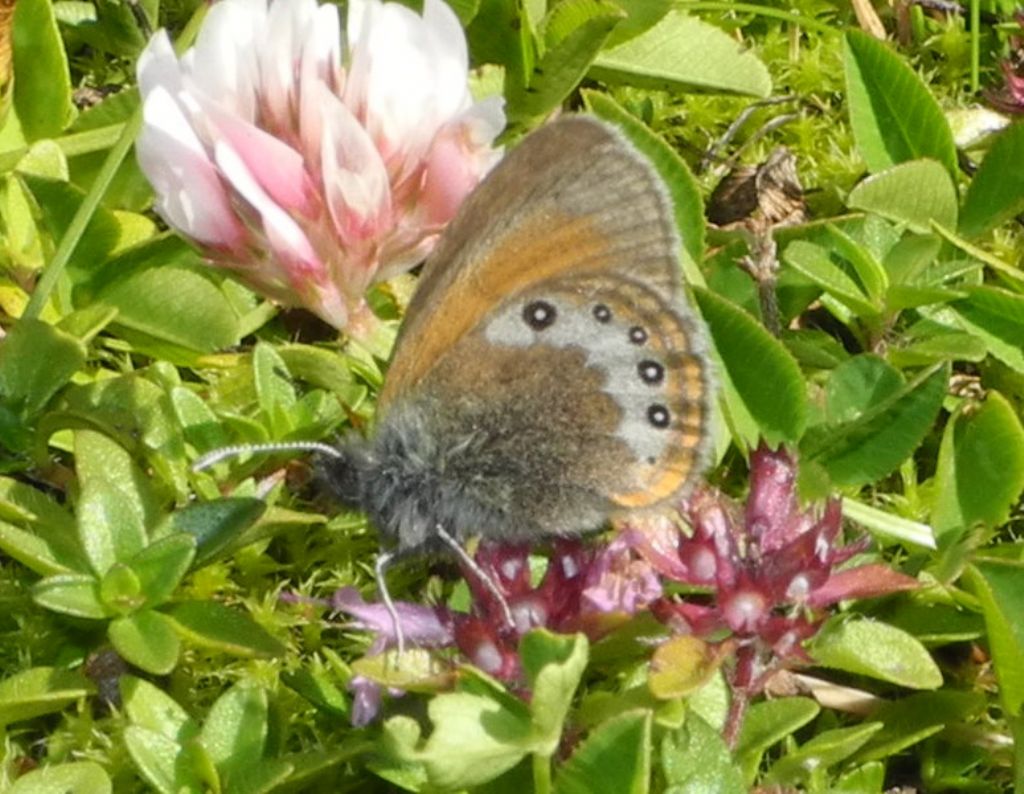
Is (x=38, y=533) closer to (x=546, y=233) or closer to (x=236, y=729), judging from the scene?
(x=236, y=729)

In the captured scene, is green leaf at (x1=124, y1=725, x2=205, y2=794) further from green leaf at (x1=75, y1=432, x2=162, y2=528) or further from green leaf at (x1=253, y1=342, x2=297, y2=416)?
green leaf at (x1=253, y1=342, x2=297, y2=416)

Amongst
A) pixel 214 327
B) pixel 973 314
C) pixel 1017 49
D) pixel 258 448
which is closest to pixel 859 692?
pixel 973 314

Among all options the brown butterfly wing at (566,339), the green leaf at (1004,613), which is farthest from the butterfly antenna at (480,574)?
the green leaf at (1004,613)

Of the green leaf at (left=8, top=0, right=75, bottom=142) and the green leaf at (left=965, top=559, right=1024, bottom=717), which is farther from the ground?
the green leaf at (left=8, top=0, right=75, bottom=142)

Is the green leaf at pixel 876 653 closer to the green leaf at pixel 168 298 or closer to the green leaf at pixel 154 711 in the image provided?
the green leaf at pixel 154 711

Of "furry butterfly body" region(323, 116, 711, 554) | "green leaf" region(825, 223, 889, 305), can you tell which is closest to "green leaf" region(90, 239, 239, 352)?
"furry butterfly body" region(323, 116, 711, 554)
